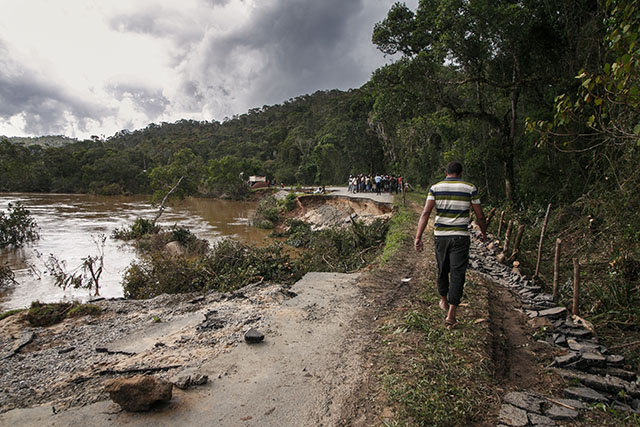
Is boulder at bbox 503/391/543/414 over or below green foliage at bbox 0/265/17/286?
over

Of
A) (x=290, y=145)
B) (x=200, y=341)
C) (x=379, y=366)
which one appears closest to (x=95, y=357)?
(x=200, y=341)

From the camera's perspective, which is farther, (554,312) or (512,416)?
(554,312)

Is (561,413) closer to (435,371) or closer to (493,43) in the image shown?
(435,371)

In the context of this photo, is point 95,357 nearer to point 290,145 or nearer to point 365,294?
point 365,294

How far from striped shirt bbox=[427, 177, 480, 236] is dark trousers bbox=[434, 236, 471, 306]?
8 centimetres

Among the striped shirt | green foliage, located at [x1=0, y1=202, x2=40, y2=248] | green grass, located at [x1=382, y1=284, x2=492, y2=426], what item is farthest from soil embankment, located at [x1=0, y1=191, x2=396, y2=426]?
green foliage, located at [x1=0, y1=202, x2=40, y2=248]

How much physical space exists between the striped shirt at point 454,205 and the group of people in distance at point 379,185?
2037cm

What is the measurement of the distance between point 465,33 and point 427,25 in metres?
1.76

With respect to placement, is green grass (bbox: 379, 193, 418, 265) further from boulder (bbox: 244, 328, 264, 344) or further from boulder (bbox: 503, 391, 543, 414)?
boulder (bbox: 503, 391, 543, 414)

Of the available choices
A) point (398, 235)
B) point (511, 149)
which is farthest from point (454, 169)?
point (511, 149)

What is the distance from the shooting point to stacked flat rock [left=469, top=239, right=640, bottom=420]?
8.54 feet

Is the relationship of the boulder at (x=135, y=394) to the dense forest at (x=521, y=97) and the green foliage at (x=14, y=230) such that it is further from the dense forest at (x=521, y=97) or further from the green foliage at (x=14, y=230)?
the green foliage at (x=14, y=230)

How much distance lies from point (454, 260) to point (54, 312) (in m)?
7.25

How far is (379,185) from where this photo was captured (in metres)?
25.5
